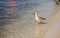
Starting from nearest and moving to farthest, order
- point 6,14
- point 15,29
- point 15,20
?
point 15,29
point 15,20
point 6,14

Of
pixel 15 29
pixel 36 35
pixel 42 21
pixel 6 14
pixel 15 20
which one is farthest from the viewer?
pixel 6 14

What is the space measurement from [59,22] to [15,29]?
140 centimetres

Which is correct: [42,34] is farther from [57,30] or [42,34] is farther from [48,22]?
[48,22]

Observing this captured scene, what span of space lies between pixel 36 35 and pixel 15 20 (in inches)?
68.2

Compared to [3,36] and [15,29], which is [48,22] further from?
[3,36]

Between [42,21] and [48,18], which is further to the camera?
[48,18]

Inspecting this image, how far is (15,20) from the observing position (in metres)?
6.24

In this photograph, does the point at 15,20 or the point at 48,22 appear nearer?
the point at 48,22

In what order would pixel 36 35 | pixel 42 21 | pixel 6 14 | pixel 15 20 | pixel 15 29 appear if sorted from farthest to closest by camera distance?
pixel 6 14
pixel 15 20
pixel 42 21
pixel 15 29
pixel 36 35

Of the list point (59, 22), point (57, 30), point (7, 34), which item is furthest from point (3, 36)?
point (59, 22)

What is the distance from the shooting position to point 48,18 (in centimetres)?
626

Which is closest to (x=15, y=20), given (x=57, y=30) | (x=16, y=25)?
(x=16, y=25)

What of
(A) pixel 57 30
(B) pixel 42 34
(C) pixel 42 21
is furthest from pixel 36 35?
(C) pixel 42 21

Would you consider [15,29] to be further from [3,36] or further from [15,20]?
[15,20]
